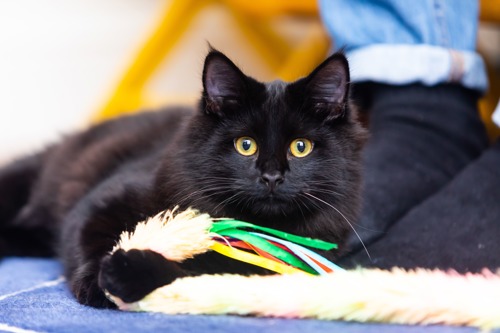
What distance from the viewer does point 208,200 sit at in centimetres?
115

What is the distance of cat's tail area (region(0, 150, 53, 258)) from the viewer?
5.30ft

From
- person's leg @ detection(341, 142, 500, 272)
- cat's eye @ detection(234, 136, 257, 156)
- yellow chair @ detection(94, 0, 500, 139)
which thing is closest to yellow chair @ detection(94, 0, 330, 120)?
yellow chair @ detection(94, 0, 500, 139)

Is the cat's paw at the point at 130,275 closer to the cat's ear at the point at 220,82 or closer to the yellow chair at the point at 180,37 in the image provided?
the cat's ear at the point at 220,82

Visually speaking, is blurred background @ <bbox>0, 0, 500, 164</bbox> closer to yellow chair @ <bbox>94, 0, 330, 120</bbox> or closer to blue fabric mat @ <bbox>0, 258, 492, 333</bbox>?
yellow chair @ <bbox>94, 0, 330, 120</bbox>

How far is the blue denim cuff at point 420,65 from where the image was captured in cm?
164

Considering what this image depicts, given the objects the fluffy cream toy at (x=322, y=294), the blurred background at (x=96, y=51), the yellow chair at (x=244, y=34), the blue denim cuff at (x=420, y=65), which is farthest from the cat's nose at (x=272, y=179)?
the blurred background at (x=96, y=51)

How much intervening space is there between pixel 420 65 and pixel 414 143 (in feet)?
0.69

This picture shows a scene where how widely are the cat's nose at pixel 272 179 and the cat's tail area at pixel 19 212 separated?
0.83 meters

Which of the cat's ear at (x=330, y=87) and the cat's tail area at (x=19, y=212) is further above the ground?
the cat's ear at (x=330, y=87)

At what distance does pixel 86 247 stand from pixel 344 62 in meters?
0.60

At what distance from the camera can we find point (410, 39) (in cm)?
168

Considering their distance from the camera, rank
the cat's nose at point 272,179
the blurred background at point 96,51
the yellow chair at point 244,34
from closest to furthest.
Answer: the cat's nose at point 272,179
the yellow chair at point 244,34
the blurred background at point 96,51

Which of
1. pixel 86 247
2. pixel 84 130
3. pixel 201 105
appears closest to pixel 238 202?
pixel 201 105

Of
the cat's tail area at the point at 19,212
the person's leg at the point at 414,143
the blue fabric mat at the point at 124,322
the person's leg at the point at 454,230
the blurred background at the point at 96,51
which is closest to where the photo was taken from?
the blue fabric mat at the point at 124,322
